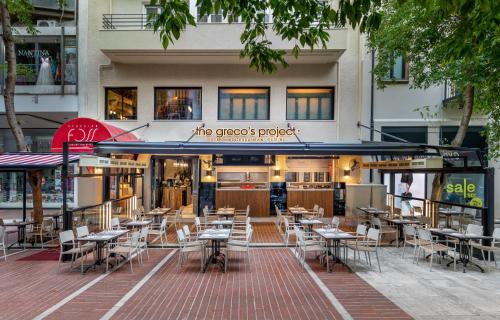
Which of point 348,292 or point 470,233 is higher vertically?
point 470,233

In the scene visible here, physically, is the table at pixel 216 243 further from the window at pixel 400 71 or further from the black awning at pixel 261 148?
Answer: the window at pixel 400 71

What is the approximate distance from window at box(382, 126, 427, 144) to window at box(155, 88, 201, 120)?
8556 millimetres

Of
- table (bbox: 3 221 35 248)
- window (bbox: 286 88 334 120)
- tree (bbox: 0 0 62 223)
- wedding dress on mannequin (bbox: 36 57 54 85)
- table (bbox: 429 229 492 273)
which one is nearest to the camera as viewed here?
table (bbox: 429 229 492 273)

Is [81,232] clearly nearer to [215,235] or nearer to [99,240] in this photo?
[99,240]

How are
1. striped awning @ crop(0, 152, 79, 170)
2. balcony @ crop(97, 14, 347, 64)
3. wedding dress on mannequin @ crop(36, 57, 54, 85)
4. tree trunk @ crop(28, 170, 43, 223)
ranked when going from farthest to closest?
wedding dress on mannequin @ crop(36, 57, 54, 85) → balcony @ crop(97, 14, 347, 64) → tree trunk @ crop(28, 170, 43, 223) → striped awning @ crop(0, 152, 79, 170)

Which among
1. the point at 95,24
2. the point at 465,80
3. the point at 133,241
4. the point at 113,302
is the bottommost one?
the point at 113,302

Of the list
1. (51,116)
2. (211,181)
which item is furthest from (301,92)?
(51,116)

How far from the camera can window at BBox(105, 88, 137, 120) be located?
15.6 meters

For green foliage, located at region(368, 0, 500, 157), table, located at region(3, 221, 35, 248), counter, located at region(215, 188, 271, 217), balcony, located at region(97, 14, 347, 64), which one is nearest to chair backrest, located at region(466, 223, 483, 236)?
green foliage, located at region(368, 0, 500, 157)

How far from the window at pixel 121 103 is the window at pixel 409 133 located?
1139cm

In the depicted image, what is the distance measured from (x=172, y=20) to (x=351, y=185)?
12.1 metres

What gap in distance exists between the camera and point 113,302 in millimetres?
6219

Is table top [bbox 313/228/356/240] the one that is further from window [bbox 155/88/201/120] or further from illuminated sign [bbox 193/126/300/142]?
window [bbox 155/88/201/120]

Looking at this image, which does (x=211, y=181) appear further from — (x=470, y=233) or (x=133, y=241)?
(x=470, y=233)
